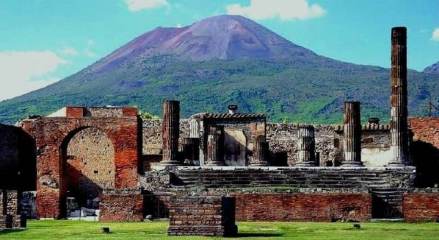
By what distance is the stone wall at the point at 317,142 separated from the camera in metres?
47.8

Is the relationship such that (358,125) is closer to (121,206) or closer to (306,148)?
(306,148)

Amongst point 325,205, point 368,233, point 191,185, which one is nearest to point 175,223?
point 368,233

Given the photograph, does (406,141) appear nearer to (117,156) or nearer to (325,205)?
(325,205)

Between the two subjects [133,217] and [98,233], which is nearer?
[98,233]

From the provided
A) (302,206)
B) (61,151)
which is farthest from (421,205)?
(61,151)

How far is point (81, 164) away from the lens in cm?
5278

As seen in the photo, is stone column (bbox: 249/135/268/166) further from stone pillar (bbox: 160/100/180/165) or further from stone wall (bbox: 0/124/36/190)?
stone wall (bbox: 0/124/36/190)

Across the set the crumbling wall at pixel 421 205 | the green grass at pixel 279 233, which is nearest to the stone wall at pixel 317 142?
the crumbling wall at pixel 421 205

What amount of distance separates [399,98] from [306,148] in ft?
18.7

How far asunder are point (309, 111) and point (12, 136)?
118906mm

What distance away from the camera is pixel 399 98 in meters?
36.8

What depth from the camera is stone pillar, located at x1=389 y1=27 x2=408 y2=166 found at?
3656cm

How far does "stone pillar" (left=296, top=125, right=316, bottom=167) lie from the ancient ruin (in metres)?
0.05

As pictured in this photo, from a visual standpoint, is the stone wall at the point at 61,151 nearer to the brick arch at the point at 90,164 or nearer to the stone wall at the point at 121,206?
the stone wall at the point at 121,206
